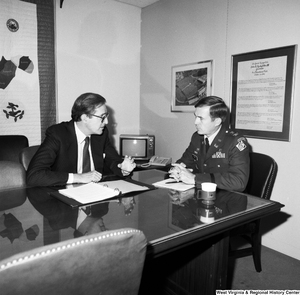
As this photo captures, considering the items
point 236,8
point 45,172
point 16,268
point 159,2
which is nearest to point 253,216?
point 16,268

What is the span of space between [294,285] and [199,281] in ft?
3.04

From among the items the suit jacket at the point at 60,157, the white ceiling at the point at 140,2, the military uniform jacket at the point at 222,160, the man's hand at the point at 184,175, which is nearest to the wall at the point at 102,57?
the white ceiling at the point at 140,2

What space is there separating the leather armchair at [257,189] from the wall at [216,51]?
37cm

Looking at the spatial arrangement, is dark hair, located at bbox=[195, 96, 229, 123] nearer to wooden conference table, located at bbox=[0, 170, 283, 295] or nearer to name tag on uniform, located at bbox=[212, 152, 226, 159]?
name tag on uniform, located at bbox=[212, 152, 226, 159]

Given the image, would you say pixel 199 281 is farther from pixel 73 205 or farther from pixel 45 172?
pixel 45 172

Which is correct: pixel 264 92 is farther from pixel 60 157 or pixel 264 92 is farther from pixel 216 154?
pixel 60 157

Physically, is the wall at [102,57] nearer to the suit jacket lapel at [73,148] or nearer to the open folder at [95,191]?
the suit jacket lapel at [73,148]

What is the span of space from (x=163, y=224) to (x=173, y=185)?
634mm

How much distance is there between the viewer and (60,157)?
6.73ft

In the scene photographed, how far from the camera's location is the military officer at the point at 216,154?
1812 millimetres

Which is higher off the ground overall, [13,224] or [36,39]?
[36,39]

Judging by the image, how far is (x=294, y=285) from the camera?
212 cm

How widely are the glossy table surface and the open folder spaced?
0.04 m

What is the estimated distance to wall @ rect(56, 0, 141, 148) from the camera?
10.9 feet
